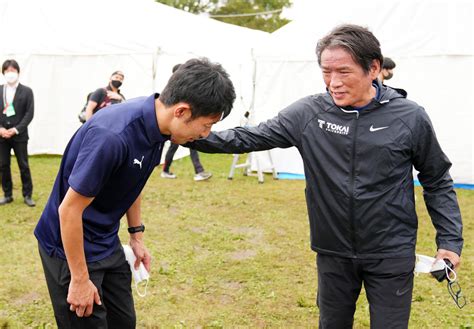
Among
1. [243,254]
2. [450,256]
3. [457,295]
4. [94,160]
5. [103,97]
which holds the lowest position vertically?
[243,254]

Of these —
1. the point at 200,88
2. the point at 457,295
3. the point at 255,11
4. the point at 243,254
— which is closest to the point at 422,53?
the point at 243,254

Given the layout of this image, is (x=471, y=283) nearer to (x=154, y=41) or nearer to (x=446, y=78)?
(x=446, y=78)

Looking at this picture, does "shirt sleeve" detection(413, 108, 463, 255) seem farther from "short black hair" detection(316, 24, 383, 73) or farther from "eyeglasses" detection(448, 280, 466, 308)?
"short black hair" detection(316, 24, 383, 73)

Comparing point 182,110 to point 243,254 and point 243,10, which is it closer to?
point 243,254

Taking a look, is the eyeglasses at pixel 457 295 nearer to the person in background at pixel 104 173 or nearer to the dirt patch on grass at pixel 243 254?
the person in background at pixel 104 173

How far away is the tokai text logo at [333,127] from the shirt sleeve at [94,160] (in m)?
0.99

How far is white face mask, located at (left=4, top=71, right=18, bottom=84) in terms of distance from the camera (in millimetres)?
8203

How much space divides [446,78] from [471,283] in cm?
604

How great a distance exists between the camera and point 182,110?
2336 mm

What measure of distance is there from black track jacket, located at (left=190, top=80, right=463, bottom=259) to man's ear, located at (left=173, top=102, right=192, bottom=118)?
0.49m

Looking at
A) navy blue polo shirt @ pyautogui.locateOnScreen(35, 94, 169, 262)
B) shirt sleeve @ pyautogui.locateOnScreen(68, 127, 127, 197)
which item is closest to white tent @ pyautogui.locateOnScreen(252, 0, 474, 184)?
navy blue polo shirt @ pyautogui.locateOnScreen(35, 94, 169, 262)

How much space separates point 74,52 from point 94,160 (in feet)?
38.5

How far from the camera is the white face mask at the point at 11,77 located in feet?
26.9

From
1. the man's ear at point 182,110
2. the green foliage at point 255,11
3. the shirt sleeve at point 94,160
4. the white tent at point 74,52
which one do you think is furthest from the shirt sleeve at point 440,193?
the green foliage at point 255,11
